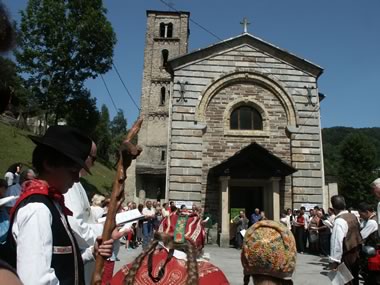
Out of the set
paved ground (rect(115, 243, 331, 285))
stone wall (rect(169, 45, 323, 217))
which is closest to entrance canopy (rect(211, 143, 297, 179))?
stone wall (rect(169, 45, 323, 217))

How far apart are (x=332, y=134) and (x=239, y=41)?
304 ft

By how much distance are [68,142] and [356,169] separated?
50399 millimetres

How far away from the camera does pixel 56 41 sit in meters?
29.3

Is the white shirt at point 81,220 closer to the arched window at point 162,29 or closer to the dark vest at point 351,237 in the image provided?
the dark vest at point 351,237

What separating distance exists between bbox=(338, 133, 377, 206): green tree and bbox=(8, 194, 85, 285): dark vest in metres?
48.9

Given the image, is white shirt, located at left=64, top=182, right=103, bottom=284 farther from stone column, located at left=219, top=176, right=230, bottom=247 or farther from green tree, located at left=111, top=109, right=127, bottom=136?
green tree, located at left=111, top=109, right=127, bottom=136

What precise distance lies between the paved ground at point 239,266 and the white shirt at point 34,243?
7.10 meters

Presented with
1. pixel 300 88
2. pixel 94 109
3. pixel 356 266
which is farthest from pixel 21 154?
pixel 356 266

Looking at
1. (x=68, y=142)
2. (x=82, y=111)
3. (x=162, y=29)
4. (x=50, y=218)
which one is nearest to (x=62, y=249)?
(x=50, y=218)

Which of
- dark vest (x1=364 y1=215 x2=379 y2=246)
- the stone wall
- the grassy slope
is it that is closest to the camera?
dark vest (x1=364 y1=215 x2=379 y2=246)

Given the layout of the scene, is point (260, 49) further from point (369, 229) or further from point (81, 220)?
point (81, 220)

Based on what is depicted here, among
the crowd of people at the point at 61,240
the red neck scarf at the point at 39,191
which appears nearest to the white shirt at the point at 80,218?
the crowd of people at the point at 61,240

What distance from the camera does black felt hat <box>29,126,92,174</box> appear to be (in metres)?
2.23

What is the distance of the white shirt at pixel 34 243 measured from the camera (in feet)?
6.16
